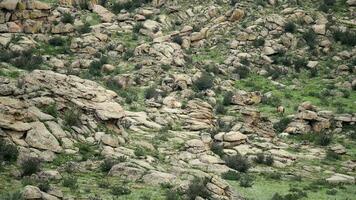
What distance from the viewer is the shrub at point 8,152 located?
749 inches

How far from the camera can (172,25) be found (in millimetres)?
46938

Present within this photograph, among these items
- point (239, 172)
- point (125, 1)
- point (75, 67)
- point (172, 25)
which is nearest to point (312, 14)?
point (172, 25)

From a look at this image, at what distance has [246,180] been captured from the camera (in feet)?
74.2

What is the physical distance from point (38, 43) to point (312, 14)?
1143 inches

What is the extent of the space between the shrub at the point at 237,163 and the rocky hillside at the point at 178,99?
0.27 feet

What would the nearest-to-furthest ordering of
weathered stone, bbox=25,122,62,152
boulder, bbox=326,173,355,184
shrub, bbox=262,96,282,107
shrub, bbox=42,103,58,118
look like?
weathered stone, bbox=25,122,62,152, shrub, bbox=42,103,58,118, boulder, bbox=326,173,355,184, shrub, bbox=262,96,282,107

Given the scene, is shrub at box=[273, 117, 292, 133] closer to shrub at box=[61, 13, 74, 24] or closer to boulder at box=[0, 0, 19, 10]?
shrub at box=[61, 13, 74, 24]

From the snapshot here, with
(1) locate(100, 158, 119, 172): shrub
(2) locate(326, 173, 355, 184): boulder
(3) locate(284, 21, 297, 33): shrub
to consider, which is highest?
(3) locate(284, 21, 297, 33): shrub

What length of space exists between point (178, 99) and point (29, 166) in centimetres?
1754

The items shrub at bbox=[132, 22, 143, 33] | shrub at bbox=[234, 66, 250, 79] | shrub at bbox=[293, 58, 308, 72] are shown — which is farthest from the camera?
shrub at bbox=[132, 22, 143, 33]

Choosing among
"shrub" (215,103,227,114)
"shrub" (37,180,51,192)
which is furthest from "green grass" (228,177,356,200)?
"shrub" (215,103,227,114)

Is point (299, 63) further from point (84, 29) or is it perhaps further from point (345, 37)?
point (84, 29)

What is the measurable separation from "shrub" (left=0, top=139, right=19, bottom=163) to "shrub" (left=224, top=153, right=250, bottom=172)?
457 inches

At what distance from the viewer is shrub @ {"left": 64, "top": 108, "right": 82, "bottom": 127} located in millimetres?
23297
